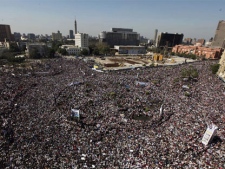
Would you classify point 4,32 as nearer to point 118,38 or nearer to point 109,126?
point 118,38

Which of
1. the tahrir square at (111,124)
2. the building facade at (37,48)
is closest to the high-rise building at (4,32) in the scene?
the building facade at (37,48)

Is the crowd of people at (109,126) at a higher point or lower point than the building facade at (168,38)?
lower

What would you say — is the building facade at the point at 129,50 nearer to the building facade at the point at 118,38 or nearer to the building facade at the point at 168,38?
the building facade at the point at 118,38

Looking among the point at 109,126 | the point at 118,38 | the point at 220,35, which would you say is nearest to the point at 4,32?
the point at 118,38

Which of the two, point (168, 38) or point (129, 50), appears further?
point (168, 38)

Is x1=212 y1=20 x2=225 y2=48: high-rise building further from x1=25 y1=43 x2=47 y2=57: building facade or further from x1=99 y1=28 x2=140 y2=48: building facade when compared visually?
x1=25 y1=43 x2=47 y2=57: building facade

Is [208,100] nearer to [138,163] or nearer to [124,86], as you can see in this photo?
[124,86]
